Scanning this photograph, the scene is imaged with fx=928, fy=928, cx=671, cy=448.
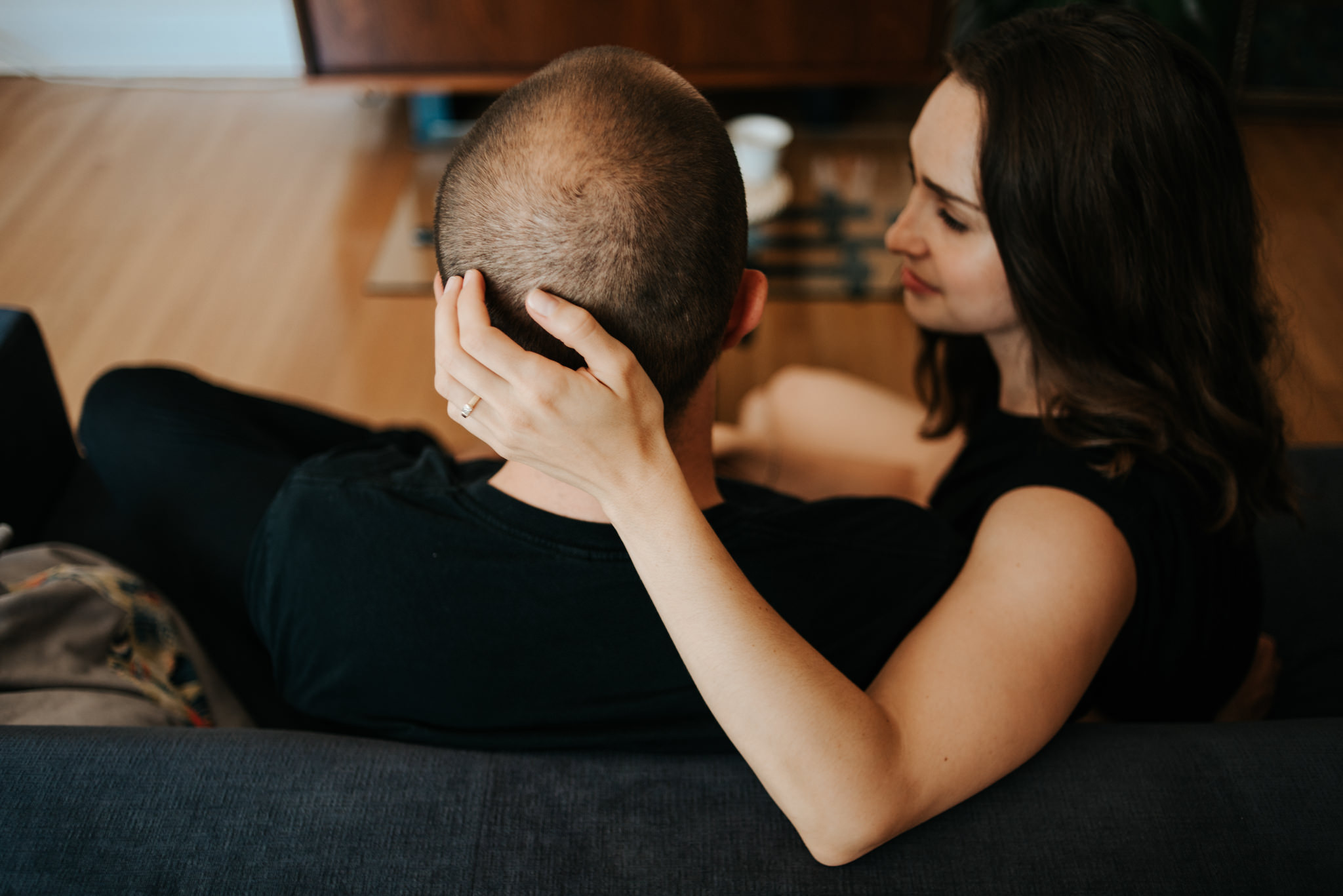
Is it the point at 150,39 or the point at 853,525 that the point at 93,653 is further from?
the point at 150,39

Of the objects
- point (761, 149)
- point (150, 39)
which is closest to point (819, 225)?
point (761, 149)

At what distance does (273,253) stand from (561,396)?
7.32 ft

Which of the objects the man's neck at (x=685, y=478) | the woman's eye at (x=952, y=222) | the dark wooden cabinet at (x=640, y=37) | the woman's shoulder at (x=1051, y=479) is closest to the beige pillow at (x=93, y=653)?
the man's neck at (x=685, y=478)

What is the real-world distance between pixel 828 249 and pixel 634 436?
209 cm

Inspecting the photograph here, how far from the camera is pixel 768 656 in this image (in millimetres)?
681

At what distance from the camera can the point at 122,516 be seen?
1.26 metres

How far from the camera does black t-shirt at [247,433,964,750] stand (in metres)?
0.82

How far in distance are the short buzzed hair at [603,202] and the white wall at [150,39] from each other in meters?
2.95

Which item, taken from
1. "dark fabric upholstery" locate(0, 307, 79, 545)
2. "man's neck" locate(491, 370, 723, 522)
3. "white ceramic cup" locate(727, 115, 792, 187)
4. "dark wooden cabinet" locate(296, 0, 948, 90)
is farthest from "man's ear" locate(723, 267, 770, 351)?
"dark wooden cabinet" locate(296, 0, 948, 90)

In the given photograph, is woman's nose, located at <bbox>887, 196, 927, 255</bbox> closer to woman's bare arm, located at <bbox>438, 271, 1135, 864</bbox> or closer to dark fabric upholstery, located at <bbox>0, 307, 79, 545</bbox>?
woman's bare arm, located at <bbox>438, 271, 1135, 864</bbox>

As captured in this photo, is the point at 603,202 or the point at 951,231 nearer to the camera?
the point at 603,202

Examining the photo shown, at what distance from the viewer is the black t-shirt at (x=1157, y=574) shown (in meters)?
0.92

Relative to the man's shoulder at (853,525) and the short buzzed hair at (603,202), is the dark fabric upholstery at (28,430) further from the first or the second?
the man's shoulder at (853,525)

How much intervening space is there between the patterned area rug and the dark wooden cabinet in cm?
25
